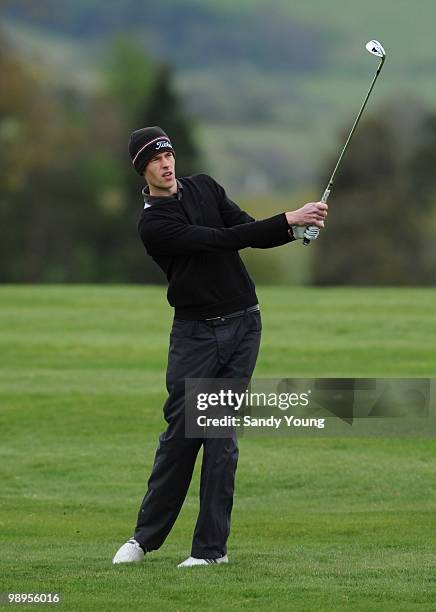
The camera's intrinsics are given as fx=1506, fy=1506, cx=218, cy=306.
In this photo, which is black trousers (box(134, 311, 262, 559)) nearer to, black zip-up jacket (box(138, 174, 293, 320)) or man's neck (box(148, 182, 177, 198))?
black zip-up jacket (box(138, 174, 293, 320))

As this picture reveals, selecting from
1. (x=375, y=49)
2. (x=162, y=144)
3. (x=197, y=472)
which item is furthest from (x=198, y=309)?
(x=197, y=472)

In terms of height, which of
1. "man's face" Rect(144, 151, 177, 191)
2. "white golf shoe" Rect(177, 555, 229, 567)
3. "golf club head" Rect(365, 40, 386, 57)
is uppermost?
"golf club head" Rect(365, 40, 386, 57)

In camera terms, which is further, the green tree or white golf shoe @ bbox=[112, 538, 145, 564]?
the green tree

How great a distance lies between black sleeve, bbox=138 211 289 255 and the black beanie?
1.04ft

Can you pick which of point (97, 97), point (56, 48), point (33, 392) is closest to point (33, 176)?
point (97, 97)

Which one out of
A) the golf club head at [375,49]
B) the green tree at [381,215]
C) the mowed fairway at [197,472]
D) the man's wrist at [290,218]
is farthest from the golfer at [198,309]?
the green tree at [381,215]

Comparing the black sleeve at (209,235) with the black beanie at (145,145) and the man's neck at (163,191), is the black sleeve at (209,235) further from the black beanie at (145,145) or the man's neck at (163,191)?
the black beanie at (145,145)

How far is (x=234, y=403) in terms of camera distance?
7.86 meters

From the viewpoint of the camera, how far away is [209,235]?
7.70m

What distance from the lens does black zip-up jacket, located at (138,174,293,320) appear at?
7.70 meters

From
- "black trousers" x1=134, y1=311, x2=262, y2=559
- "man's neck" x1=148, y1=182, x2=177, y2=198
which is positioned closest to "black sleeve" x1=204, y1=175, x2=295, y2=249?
"man's neck" x1=148, y1=182, x2=177, y2=198

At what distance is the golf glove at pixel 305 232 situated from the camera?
300 inches

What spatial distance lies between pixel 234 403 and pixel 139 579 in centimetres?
105

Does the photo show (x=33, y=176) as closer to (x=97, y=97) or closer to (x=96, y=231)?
(x=96, y=231)
